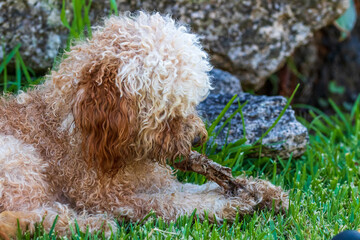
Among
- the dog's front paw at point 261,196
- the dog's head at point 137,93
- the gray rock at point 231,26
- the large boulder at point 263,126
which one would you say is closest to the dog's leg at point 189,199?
the dog's front paw at point 261,196

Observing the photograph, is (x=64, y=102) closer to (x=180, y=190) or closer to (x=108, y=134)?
(x=108, y=134)

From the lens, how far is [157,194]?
9.16 feet

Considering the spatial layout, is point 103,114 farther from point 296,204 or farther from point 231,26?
point 231,26

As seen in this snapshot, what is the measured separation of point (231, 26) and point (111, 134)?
8.01 ft

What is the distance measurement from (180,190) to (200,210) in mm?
303

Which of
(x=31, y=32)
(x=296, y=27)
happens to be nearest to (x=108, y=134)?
(x=31, y=32)

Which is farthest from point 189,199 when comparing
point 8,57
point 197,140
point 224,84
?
point 8,57

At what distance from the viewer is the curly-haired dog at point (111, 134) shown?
96.8 inches

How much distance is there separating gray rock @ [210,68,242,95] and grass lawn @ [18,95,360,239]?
2.72 ft

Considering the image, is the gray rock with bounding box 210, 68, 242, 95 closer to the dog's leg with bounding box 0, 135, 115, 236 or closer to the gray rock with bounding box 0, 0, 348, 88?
the gray rock with bounding box 0, 0, 348, 88

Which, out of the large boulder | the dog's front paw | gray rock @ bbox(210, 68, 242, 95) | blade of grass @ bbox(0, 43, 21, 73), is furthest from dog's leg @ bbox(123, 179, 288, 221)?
blade of grass @ bbox(0, 43, 21, 73)

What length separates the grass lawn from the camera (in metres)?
2.49

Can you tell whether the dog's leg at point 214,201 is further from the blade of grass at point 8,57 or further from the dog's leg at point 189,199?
the blade of grass at point 8,57

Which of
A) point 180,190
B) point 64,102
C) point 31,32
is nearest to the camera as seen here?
point 64,102
